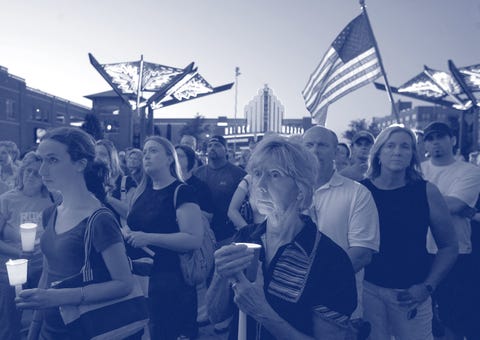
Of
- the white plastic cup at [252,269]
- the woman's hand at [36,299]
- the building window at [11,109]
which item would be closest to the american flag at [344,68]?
the white plastic cup at [252,269]

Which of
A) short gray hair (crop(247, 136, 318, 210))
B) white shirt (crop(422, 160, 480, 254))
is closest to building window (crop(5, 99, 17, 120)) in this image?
white shirt (crop(422, 160, 480, 254))

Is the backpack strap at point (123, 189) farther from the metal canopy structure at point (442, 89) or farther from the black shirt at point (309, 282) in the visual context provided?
the metal canopy structure at point (442, 89)

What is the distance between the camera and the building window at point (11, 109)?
49.1 metres

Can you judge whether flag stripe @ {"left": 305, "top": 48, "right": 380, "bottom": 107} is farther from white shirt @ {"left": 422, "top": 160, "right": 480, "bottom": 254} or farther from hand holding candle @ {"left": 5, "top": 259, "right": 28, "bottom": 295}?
hand holding candle @ {"left": 5, "top": 259, "right": 28, "bottom": 295}

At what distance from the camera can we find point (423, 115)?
12431 cm

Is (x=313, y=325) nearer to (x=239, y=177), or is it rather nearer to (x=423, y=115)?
(x=239, y=177)

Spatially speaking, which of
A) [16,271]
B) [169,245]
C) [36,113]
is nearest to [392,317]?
[169,245]

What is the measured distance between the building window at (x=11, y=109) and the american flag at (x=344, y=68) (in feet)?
158

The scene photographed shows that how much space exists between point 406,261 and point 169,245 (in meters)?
1.83

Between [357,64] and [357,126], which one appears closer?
[357,64]

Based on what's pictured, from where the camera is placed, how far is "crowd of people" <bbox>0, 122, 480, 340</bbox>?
6.54ft

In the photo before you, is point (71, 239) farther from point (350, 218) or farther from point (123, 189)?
point (123, 189)

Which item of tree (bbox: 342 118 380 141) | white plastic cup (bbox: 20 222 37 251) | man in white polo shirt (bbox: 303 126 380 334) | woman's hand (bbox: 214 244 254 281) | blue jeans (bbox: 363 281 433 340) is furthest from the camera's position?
tree (bbox: 342 118 380 141)

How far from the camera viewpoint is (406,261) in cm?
353
